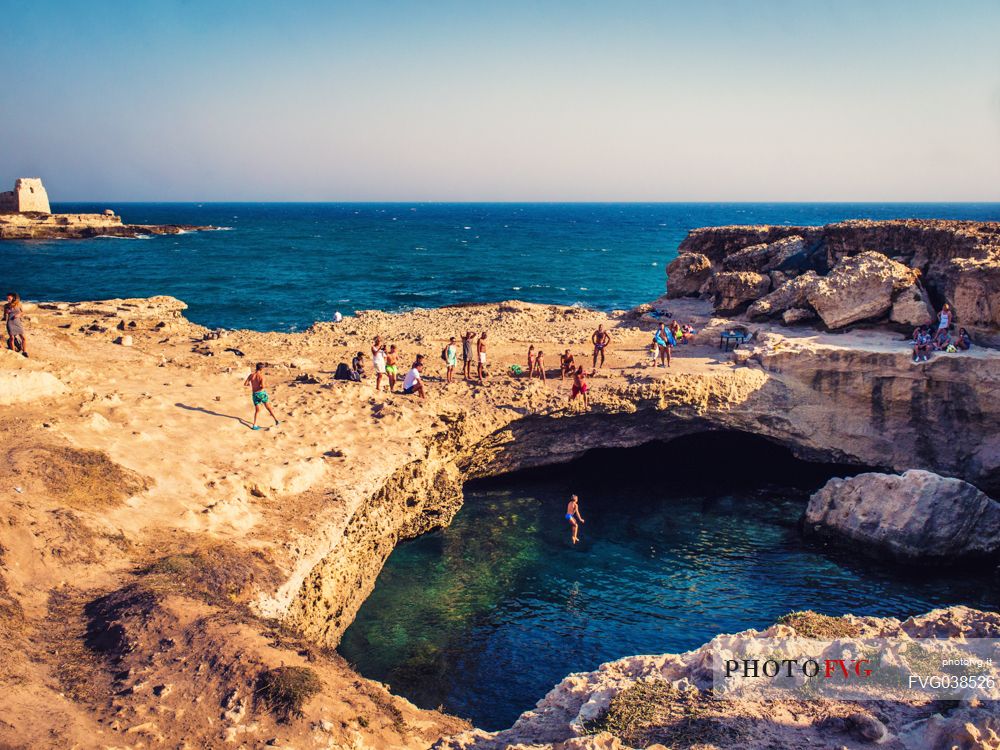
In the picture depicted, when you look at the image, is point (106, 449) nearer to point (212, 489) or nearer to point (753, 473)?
point (212, 489)

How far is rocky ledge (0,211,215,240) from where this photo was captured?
85812mm

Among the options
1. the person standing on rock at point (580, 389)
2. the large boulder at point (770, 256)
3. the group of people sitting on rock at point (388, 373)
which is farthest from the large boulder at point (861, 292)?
the group of people sitting on rock at point (388, 373)

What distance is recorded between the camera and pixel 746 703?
10.0 m

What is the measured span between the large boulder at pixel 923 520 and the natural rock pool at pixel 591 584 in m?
0.62

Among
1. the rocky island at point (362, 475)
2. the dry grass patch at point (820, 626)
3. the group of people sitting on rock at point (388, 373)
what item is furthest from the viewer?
the group of people sitting on rock at point (388, 373)

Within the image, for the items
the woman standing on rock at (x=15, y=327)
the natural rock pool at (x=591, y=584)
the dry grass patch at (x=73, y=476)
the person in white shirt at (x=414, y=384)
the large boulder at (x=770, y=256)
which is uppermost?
the large boulder at (x=770, y=256)

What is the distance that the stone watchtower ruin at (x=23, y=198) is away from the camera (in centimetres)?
9175

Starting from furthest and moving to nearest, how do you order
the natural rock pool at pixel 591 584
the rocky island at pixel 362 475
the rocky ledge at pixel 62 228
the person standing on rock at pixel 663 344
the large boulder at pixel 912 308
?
the rocky ledge at pixel 62 228 → the large boulder at pixel 912 308 → the person standing on rock at pixel 663 344 → the natural rock pool at pixel 591 584 → the rocky island at pixel 362 475

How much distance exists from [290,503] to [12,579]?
17.3 feet

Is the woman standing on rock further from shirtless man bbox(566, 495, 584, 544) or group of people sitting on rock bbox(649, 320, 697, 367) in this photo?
group of people sitting on rock bbox(649, 320, 697, 367)

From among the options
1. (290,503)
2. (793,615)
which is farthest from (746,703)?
(290,503)

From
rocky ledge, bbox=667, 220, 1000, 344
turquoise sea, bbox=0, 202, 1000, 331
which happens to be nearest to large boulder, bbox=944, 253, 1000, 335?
rocky ledge, bbox=667, 220, 1000, 344

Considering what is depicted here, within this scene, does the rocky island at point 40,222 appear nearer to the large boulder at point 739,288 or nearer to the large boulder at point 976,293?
the large boulder at point 739,288

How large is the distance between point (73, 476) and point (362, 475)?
231 inches
